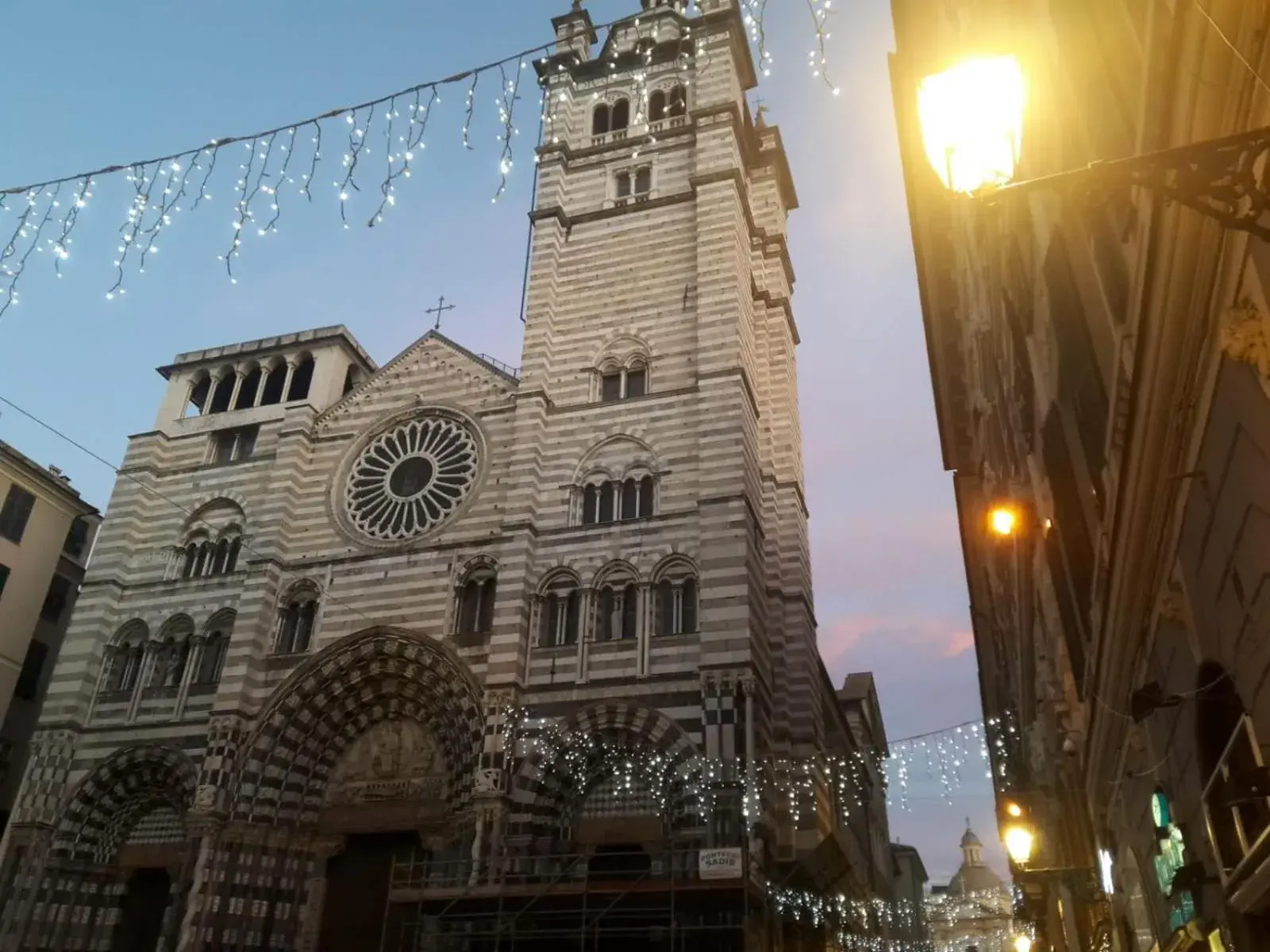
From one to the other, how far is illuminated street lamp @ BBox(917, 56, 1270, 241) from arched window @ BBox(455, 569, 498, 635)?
62.7ft

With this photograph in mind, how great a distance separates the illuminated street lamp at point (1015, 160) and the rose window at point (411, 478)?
21.2 metres

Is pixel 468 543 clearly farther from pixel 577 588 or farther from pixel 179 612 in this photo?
pixel 179 612

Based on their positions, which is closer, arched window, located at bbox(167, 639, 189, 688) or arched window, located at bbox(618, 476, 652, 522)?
arched window, located at bbox(618, 476, 652, 522)

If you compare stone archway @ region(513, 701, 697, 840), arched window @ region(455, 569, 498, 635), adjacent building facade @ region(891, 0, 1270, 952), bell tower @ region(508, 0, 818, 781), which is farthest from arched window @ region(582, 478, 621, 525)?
adjacent building facade @ region(891, 0, 1270, 952)

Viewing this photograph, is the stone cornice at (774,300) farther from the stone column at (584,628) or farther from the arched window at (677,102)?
the stone column at (584,628)

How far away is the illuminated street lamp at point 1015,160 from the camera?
10.1 ft

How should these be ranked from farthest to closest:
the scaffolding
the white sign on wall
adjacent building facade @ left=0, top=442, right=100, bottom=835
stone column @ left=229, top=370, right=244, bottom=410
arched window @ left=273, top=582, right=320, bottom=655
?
stone column @ left=229, top=370, right=244, bottom=410 < adjacent building facade @ left=0, top=442, right=100, bottom=835 < arched window @ left=273, top=582, right=320, bottom=655 < the scaffolding < the white sign on wall

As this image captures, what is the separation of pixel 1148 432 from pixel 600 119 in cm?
2810

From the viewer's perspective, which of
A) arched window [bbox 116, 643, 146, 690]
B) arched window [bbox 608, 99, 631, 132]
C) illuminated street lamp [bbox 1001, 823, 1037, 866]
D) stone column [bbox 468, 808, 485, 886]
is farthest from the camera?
arched window [bbox 608, 99, 631, 132]

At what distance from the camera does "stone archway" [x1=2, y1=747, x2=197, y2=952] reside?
21.1 m

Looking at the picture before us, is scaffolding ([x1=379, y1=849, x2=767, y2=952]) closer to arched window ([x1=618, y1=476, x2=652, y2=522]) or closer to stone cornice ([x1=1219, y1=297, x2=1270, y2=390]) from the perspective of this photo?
arched window ([x1=618, y1=476, x2=652, y2=522])

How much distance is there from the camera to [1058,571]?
35.9ft

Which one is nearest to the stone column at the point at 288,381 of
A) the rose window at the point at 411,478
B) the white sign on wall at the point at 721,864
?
the rose window at the point at 411,478

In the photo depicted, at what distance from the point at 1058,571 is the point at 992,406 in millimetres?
6975
